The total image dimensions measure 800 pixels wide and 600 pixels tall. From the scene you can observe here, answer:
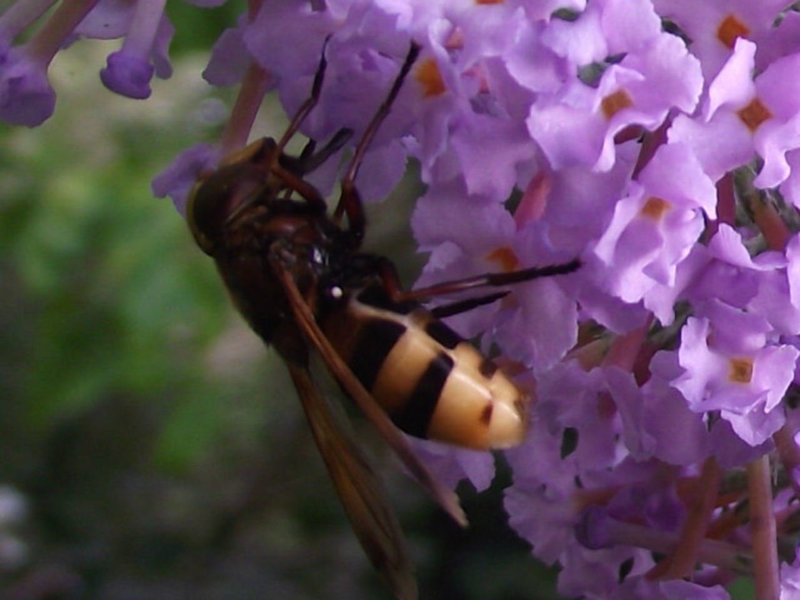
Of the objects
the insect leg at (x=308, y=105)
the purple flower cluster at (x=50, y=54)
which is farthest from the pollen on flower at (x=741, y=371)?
the purple flower cluster at (x=50, y=54)

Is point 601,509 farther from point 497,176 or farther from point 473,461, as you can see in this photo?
point 497,176

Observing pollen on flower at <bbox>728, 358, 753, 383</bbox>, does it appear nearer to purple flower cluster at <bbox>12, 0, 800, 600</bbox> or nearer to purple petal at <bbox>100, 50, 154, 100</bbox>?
purple flower cluster at <bbox>12, 0, 800, 600</bbox>

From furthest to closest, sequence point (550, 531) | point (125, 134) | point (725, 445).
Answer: point (125, 134) → point (550, 531) → point (725, 445)

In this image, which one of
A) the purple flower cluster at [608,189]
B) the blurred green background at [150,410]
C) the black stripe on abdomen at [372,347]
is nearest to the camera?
the purple flower cluster at [608,189]

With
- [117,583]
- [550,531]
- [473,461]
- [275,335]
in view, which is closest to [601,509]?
[550,531]

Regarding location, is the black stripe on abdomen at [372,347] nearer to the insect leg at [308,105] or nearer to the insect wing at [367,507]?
the insect wing at [367,507]

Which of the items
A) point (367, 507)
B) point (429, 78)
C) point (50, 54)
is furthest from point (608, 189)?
point (50, 54)
